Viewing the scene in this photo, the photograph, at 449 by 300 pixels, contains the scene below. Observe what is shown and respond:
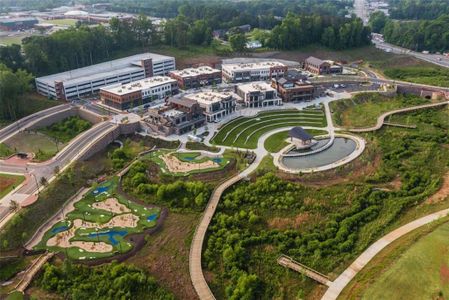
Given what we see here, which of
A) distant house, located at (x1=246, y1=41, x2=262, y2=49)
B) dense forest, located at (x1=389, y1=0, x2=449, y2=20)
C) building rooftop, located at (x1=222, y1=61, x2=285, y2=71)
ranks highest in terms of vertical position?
dense forest, located at (x1=389, y1=0, x2=449, y2=20)

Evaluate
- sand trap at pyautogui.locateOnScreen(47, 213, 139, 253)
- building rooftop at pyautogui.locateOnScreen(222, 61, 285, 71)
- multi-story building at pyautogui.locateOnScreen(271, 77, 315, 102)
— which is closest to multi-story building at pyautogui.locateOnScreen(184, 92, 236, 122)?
multi-story building at pyautogui.locateOnScreen(271, 77, 315, 102)

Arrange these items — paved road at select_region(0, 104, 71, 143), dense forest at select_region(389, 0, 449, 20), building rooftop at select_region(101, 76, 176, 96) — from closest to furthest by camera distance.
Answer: paved road at select_region(0, 104, 71, 143), building rooftop at select_region(101, 76, 176, 96), dense forest at select_region(389, 0, 449, 20)

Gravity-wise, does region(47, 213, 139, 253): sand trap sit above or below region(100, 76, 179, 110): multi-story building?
below

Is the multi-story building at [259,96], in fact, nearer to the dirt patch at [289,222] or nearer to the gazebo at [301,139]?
the gazebo at [301,139]

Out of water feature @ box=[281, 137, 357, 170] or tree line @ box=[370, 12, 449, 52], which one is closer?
water feature @ box=[281, 137, 357, 170]

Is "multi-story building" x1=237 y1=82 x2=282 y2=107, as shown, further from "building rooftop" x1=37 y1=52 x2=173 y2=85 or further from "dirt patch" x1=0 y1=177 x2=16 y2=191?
"dirt patch" x1=0 y1=177 x2=16 y2=191

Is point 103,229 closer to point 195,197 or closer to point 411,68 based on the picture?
point 195,197

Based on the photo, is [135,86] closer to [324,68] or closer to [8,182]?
[8,182]
